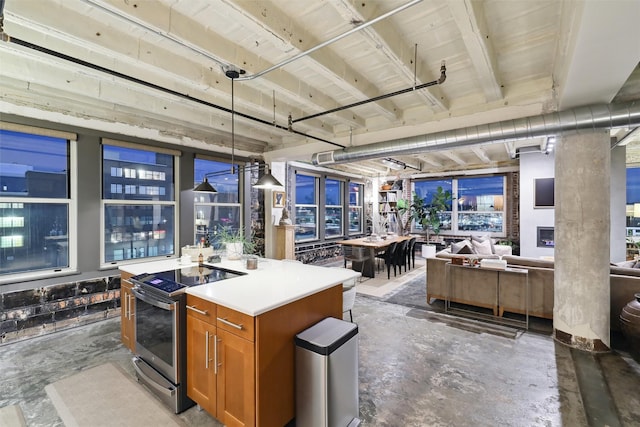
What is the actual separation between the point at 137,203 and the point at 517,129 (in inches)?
206

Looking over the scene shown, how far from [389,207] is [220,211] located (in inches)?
231

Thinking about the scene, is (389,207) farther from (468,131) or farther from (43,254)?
(43,254)

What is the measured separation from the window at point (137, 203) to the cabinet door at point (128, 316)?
1.48 meters

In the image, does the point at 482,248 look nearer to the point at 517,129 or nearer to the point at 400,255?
the point at 400,255

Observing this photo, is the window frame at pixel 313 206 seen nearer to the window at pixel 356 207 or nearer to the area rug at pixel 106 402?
the window at pixel 356 207

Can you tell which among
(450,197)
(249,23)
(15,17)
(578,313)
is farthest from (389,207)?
(15,17)

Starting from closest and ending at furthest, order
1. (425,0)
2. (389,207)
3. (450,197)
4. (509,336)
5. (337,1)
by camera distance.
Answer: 1. (337,1)
2. (425,0)
3. (509,336)
4. (450,197)
5. (389,207)

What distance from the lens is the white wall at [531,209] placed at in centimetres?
634

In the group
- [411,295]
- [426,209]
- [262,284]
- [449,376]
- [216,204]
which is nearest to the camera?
[262,284]

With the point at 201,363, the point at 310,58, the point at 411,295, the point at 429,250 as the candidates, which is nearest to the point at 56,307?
the point at 201,363

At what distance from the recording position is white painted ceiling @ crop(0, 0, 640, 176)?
6.39 feet

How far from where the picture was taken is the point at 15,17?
6.10ft

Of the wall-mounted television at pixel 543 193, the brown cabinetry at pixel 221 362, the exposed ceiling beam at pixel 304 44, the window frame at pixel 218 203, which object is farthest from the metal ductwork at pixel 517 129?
the wall-mounted television at pixel 543 193

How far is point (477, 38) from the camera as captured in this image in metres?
2.15
